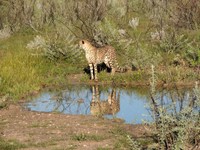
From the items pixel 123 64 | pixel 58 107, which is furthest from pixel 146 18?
pixel 58 107

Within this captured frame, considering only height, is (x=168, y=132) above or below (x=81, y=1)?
below

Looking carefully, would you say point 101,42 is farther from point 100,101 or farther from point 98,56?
point 100,101

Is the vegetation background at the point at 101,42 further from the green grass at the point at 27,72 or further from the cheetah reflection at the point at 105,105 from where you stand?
the cheetah reflection at the point at 105,105

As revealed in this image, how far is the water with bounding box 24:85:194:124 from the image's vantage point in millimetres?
13202

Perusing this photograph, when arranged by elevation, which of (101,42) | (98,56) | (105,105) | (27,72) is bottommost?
(105,105)

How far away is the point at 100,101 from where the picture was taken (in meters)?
14.6

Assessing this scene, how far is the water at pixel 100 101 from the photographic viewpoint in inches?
520

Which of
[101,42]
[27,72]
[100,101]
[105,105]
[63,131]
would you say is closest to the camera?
[63,131]

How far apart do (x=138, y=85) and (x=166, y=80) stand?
90 centimetres

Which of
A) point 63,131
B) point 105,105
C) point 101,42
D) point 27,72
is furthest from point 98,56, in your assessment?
point 63,131

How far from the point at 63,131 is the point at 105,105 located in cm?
327

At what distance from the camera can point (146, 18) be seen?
26578mm

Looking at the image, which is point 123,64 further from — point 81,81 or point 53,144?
point 53,144

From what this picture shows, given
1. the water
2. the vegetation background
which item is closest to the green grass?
the vegetation background
